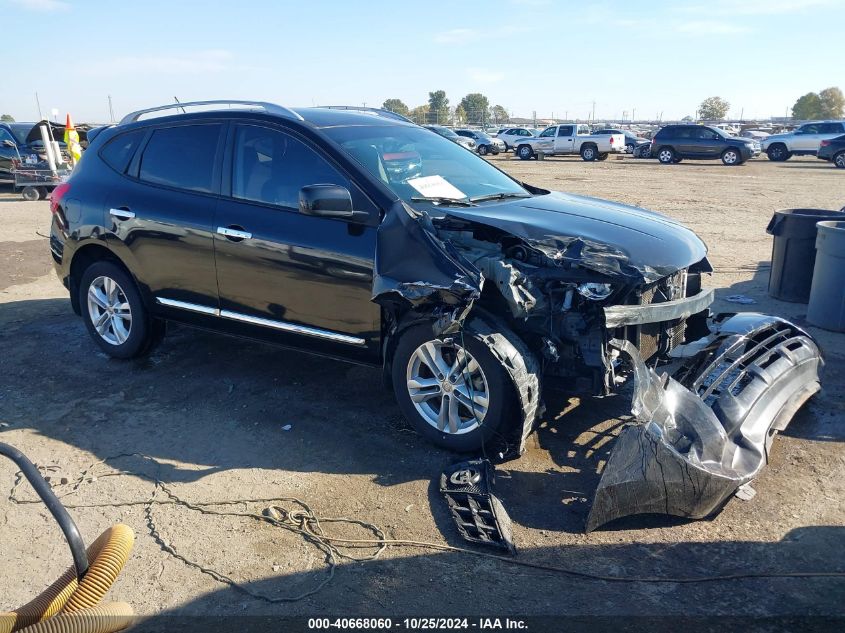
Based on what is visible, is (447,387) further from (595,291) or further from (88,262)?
(88,262)

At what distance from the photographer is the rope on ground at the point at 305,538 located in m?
3.25

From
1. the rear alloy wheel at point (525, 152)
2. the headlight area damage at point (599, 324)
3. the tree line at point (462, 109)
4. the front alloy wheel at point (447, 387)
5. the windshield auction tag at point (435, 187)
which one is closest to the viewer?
the headlight area damage at point (599, 324)

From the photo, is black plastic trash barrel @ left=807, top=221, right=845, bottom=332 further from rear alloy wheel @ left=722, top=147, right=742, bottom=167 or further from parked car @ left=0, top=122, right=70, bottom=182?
rear alloy wheel @ left=722, top=147, right=742, bottom=167

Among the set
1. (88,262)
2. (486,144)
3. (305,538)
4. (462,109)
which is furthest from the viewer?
(462,109)

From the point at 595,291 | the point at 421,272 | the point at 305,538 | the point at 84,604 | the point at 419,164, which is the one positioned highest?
the point at 419,164

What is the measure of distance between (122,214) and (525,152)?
1271 inches

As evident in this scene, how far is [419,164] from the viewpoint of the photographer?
16.8 ft

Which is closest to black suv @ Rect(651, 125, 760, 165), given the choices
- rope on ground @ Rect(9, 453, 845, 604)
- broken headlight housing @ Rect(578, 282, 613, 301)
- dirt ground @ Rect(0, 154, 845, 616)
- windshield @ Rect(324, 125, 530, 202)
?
dirt ground @ Rect(0, 154, 845, 616)

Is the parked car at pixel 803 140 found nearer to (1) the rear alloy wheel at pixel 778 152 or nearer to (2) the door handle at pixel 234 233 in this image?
(1) the rear alloy wheel at pixel 778 152

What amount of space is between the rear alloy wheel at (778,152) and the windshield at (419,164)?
99.9 ft

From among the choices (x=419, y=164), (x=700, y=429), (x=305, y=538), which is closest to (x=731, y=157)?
(x=419, y=164)

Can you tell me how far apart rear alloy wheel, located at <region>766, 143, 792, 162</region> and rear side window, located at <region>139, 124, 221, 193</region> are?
31.9 meters

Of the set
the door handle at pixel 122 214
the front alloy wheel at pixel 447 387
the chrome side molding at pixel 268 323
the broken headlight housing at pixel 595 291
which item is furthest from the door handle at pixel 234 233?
the broken headlight housing at pixel 595 291

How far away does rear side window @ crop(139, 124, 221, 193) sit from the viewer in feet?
17.5
